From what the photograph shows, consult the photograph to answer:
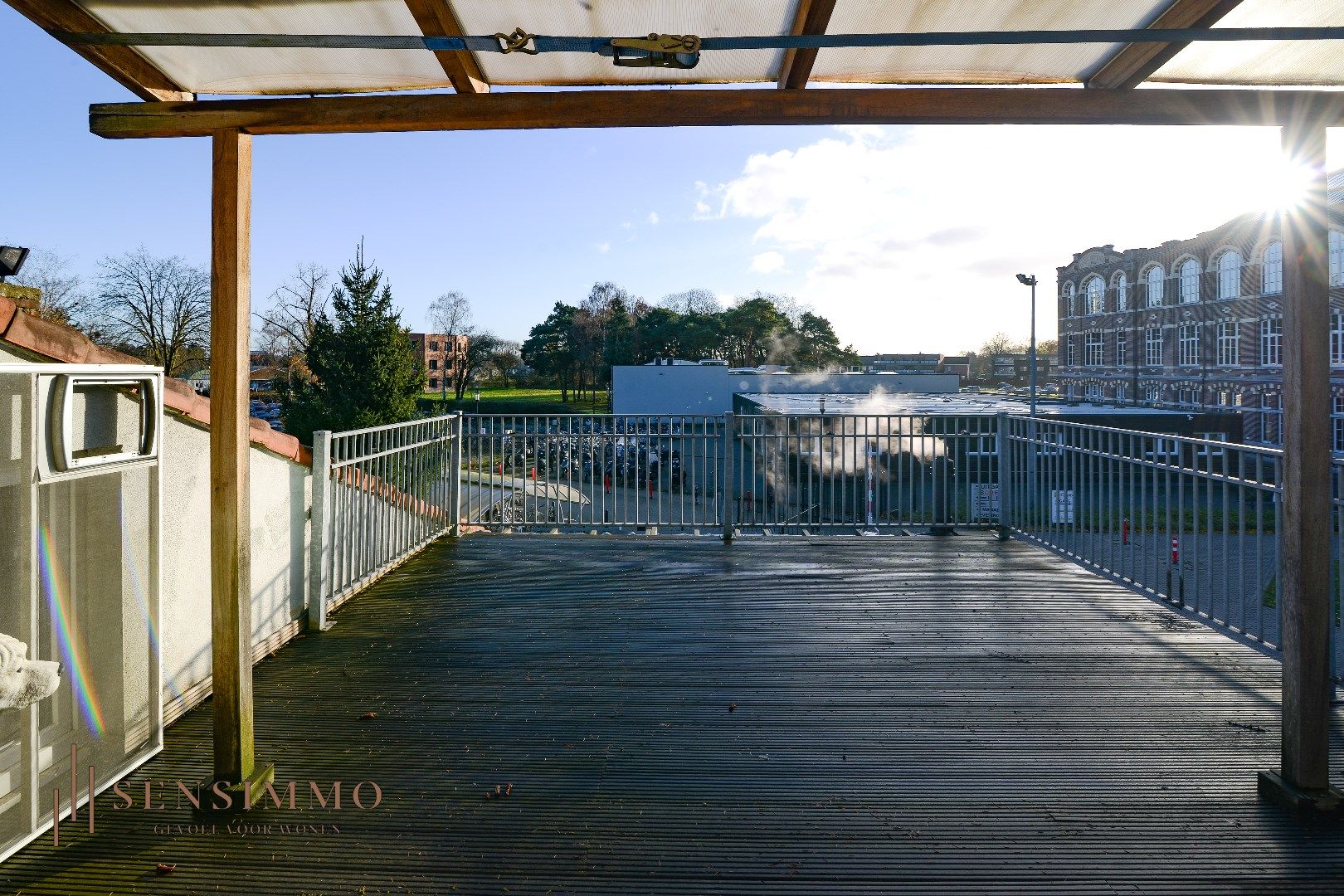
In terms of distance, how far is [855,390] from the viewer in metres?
54.2

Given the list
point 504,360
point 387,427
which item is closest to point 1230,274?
point 504,360

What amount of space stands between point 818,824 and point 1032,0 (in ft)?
9.87

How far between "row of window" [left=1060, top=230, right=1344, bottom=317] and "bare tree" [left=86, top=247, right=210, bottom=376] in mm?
53381

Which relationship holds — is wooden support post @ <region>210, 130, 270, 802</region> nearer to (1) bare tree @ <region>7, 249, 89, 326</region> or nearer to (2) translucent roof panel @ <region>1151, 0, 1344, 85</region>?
(2) translucent roof panel @ <region>1151, 0, 1344, 85</region>

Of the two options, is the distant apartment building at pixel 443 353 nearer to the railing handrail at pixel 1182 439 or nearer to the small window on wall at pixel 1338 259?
the small window on wall at pixel 1338 259

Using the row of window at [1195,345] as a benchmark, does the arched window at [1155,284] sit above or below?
above

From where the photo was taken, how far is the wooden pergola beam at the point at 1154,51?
118 inches

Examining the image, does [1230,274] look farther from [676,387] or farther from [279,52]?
[279,52]

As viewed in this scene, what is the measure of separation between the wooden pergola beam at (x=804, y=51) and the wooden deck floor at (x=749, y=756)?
8.89 ft

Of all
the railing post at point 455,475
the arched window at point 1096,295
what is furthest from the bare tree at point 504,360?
the railing post at point 455,475

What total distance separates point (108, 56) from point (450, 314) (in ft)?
234

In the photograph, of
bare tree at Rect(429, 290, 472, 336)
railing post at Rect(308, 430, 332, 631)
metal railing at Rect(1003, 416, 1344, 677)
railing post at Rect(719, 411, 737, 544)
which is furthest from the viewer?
bare tree at Rect(429, 290, 472, 336)

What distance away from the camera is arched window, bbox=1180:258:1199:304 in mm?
53250

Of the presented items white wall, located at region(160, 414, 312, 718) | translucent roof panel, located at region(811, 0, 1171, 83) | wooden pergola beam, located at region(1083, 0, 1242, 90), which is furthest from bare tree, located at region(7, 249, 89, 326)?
wooden pergola beam, located at region(1083, 0, 1242, 90)
